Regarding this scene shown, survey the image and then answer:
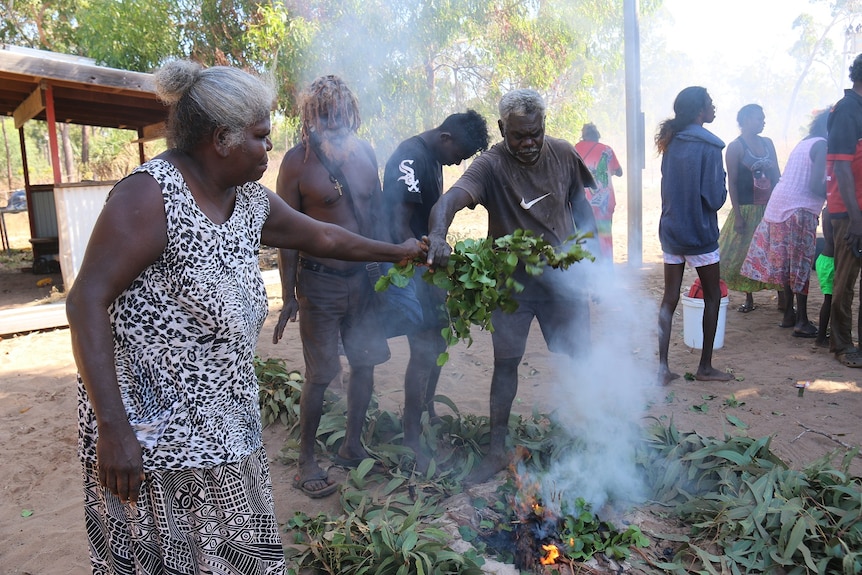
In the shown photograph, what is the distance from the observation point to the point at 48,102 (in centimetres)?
902

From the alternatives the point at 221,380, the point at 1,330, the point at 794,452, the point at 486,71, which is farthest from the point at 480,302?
the point at 486,71

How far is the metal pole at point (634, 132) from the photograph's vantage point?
9273 mm

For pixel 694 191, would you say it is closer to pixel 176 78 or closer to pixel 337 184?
pixel 337 184

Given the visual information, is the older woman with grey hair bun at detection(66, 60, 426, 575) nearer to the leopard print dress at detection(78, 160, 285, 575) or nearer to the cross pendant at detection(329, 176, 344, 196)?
the leopard print dress at detection(78, 160, 285, 575)

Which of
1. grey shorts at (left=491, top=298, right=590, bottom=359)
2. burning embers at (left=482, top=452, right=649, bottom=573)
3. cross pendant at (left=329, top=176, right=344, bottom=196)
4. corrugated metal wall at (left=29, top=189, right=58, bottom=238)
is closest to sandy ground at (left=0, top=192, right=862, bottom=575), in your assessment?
grey shorts at (left=491, top=298, right=590, bottom=359)

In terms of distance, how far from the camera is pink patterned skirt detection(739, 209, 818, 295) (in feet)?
19.7

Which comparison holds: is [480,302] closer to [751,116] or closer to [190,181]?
[190,181]

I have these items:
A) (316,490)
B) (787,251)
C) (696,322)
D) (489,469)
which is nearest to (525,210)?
(489,469)

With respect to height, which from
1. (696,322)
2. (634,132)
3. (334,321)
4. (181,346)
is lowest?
(696,322)

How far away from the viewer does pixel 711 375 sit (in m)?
5.12

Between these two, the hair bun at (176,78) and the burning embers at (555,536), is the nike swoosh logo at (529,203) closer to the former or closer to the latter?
the burning embers at (555,536)

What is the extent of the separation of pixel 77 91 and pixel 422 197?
8683mm

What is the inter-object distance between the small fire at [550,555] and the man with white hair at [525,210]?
814 mm

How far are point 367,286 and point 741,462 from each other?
85.2 inches
